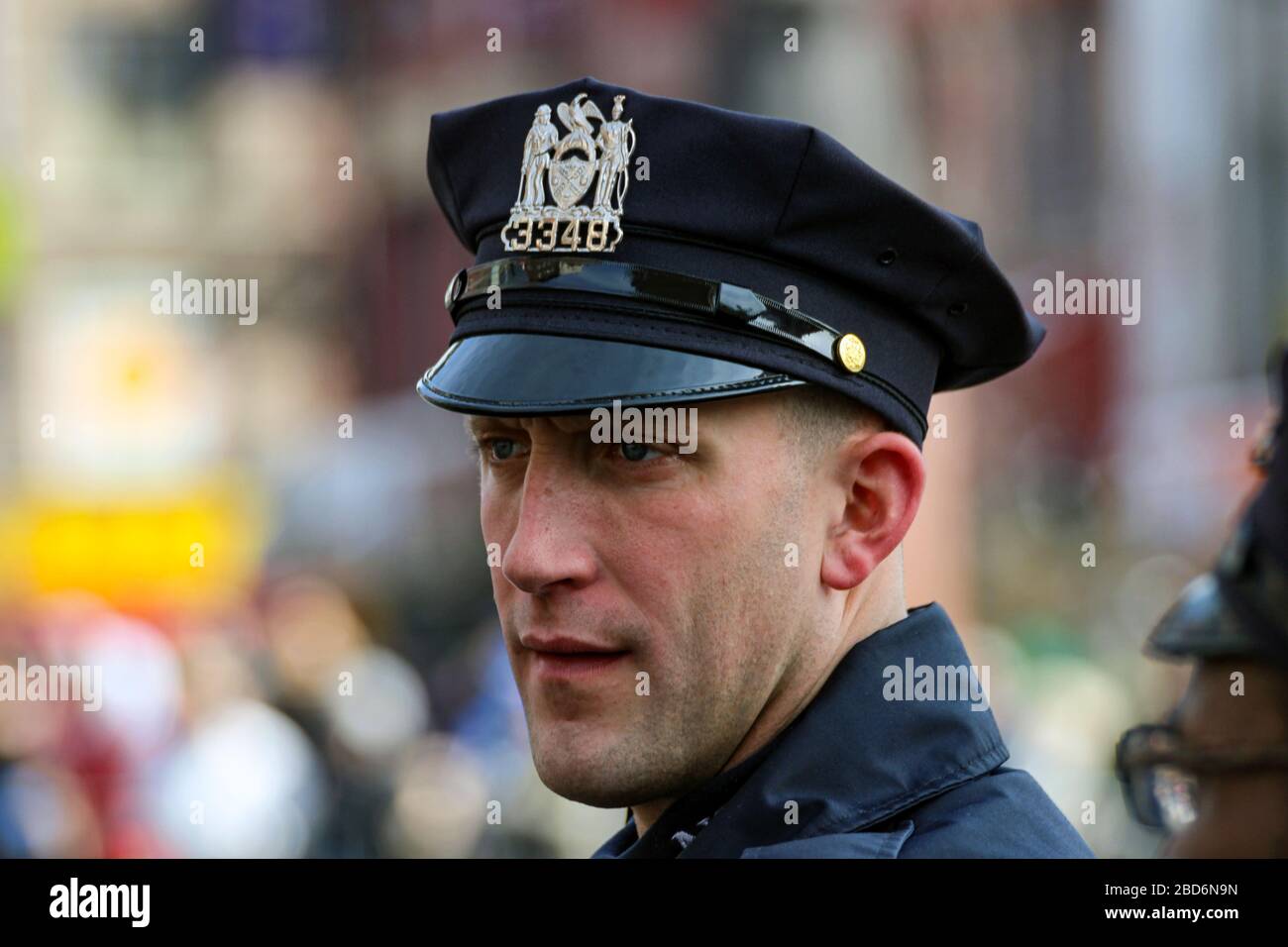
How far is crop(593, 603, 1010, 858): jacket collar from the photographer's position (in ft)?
8.80

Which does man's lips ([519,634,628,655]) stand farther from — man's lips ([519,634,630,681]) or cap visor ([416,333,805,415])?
cap visor ([416,333,805,415])

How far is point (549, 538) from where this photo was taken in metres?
2.76

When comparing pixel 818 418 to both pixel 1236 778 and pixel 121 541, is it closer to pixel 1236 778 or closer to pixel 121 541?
pixel 1236 778

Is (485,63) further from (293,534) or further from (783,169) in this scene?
(783,169)

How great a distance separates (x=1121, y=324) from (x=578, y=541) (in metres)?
17.8

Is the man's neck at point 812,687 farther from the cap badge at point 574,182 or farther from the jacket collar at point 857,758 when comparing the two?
the cap badge at point 574,182

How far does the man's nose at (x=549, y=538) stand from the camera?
2740 millimetres

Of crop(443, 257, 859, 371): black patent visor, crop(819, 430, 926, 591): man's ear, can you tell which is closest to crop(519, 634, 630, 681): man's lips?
crop(819, 430, 926, 591): man's ear

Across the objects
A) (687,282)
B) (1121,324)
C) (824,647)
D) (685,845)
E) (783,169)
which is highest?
(1121,324)

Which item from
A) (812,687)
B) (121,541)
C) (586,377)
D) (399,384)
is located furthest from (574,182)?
(399,384)

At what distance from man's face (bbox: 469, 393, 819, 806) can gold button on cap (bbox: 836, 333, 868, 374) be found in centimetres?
13

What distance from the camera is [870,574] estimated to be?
2938 millimetres

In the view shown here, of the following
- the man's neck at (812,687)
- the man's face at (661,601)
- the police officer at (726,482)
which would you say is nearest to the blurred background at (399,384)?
the man's neck at (812,687)

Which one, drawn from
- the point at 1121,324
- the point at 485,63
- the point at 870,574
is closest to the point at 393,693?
the point at 1121,324
